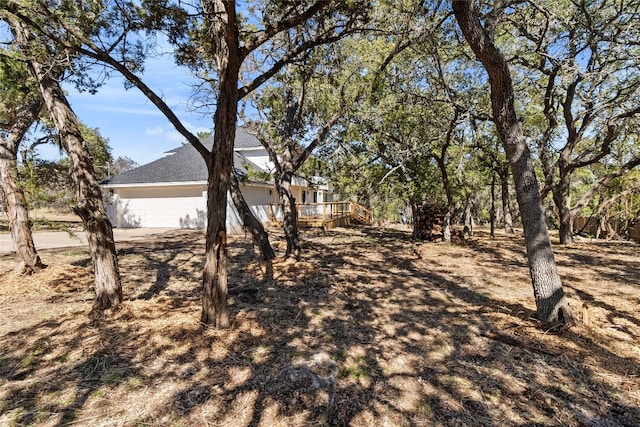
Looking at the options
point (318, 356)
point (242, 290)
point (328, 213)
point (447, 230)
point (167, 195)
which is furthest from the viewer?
point (328, 213)

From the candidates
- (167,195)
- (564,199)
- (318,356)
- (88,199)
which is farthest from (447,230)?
(167,195)

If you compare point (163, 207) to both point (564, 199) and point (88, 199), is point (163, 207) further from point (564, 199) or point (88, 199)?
point (564, 199)

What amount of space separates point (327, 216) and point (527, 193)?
48.4ft

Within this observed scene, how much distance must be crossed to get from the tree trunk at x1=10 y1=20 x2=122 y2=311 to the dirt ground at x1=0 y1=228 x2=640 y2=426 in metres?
0.37

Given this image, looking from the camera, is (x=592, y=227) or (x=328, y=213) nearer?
(x=592, y=227)

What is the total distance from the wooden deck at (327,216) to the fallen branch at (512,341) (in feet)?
42.5

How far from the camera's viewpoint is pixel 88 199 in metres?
4.07

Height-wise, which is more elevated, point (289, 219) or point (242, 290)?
point (289, 219)

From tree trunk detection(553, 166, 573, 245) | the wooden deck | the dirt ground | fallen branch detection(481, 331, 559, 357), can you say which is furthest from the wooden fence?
fallen branch detection(481, 331, 559, 357)

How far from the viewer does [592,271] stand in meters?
7.06

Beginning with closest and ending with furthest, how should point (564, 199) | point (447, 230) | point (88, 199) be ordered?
point (88, 199) < point (564, 199) < point (447, 230)

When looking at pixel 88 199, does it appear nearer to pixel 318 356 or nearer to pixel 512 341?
pixel 318 356

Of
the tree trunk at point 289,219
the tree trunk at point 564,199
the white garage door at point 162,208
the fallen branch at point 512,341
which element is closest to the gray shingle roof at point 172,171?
the white garage door at point 162,208

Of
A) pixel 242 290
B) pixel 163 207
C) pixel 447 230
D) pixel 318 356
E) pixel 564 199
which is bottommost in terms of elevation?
pixel 318 356
